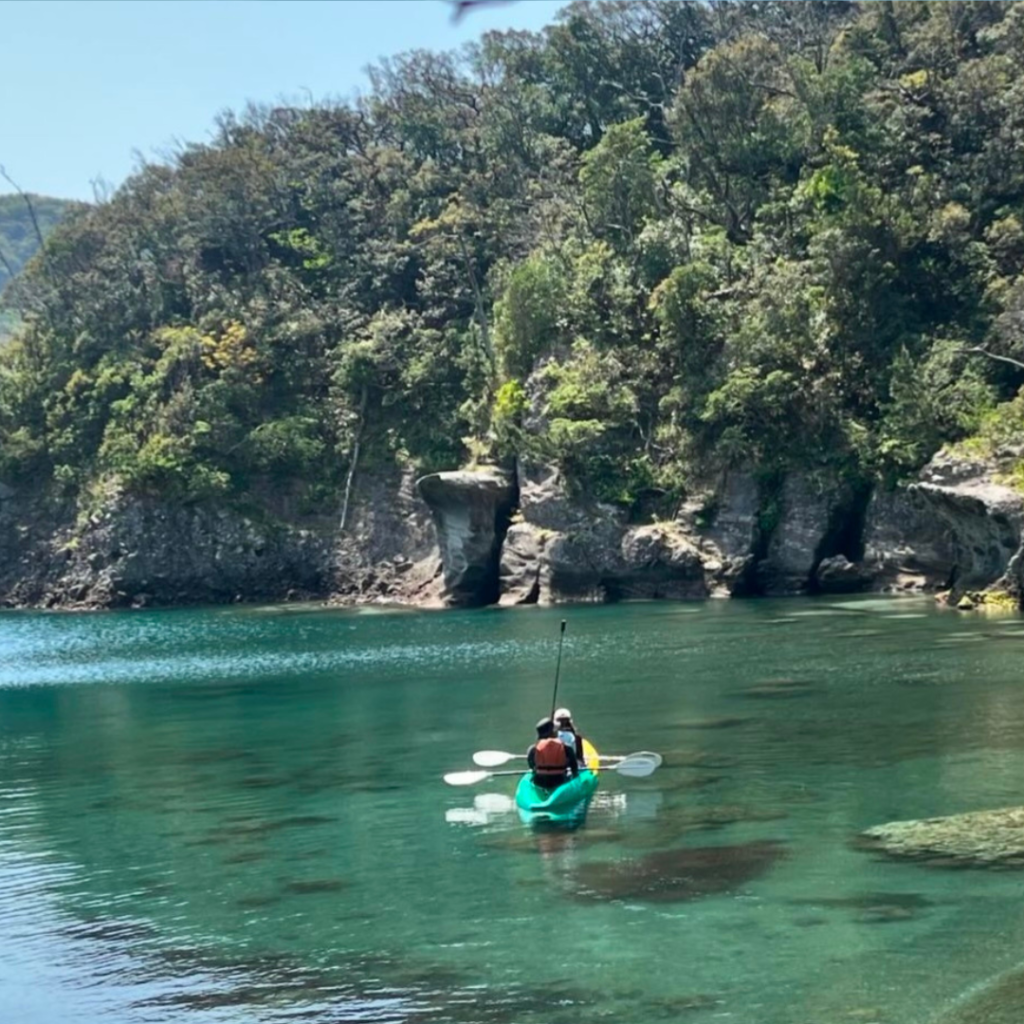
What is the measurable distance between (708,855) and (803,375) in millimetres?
42662

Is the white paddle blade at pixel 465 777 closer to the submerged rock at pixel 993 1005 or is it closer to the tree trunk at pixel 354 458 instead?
the submerged rock at pixel 993 1005

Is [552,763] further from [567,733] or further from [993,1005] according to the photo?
[993,1005]

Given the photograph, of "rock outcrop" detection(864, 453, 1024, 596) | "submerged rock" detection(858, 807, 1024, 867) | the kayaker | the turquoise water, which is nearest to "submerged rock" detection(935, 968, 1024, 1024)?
the turquoise water

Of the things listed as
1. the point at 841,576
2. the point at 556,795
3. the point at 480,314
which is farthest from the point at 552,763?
the point at 480,314

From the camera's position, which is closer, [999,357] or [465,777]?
[465,777]

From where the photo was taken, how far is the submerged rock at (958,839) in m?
17.4

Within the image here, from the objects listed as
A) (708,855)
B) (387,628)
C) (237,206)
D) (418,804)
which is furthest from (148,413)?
(708,855)

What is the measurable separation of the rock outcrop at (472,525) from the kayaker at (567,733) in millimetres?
41236

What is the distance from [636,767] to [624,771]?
0.76 feet

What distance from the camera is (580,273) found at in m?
66.8

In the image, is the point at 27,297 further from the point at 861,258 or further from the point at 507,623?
the point at 861,258

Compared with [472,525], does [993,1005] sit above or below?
below

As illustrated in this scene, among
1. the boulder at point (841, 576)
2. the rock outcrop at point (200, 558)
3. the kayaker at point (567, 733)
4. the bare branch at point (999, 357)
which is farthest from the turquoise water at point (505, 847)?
the rock outcrop at point (200, 558)

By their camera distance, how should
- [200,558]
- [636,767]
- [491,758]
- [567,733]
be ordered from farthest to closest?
[200,558] → [491,758] → [636,767] → [567,733]
